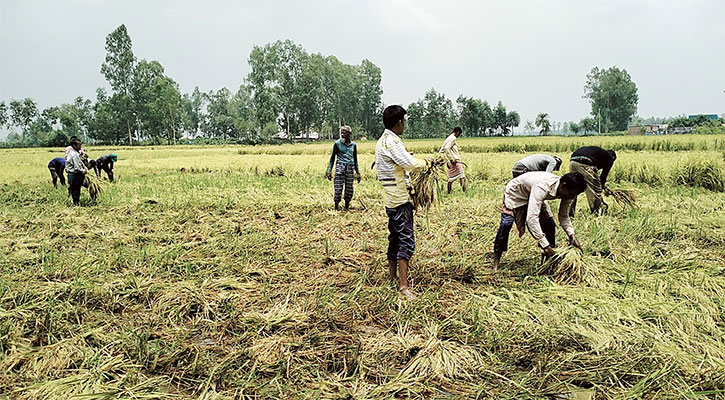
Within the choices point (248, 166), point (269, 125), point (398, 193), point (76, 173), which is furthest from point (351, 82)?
point (398, 193)

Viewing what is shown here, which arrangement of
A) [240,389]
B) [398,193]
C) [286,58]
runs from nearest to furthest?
1. [240,389]
2. [398,193]
3. [286,58]

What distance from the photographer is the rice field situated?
246 centimetres

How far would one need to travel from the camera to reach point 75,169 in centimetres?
820

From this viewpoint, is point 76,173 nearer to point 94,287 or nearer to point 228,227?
point 228,227

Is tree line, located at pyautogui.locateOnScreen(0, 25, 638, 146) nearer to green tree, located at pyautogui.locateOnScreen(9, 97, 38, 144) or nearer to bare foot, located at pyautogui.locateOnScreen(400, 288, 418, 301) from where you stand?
green tree, located at pyautogui.locateOnScreen(9, 97, 38, 144)

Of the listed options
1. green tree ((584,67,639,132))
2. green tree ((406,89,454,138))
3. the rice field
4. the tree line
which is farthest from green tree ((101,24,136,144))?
green tree ((584,67,639,132))

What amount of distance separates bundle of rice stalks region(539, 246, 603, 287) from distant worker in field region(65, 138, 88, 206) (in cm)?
840

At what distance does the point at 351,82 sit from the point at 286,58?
1257 centimetres

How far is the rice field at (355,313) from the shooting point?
2461mm

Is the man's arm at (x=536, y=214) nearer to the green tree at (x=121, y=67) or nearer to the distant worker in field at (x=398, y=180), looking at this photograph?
the distant worker in field at (x=398, y=180)

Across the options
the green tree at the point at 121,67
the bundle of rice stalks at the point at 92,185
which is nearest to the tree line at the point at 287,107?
the green tree at the point at 121,67

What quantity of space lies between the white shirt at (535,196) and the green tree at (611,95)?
3093 inches

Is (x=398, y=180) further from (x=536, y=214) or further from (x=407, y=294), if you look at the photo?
(x=536, y=214)

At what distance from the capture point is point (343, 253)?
16.6ft
